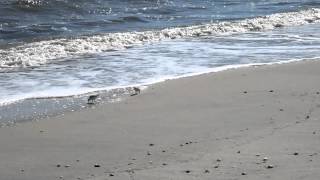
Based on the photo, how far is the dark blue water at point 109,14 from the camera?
562 inches

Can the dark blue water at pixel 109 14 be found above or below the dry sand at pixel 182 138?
above

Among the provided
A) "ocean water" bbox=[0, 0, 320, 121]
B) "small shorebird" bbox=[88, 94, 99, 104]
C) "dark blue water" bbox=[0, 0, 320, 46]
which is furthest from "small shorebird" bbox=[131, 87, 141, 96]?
"dark blue water" bbox=[0, 0, 320, 46]

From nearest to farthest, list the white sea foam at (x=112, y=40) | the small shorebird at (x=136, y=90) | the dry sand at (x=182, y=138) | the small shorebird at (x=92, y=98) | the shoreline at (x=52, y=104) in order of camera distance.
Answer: the dry sand at (x=182, y=138), the shoreline at (x=52, y=104), the small shorebird at (x=92, y=98), the small shorebird at (x=136, y=90), the white sea foam at (x=112, y=40)

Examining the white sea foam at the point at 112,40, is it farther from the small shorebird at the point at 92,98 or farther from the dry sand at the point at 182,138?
the dry sand at the point at 182,138

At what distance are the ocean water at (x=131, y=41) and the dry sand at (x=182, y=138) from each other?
85 cm

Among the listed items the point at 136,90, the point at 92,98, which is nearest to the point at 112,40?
the point at 136,90

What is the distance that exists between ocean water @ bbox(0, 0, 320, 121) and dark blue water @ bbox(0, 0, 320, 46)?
3cm

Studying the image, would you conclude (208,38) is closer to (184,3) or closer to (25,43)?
(25,43)

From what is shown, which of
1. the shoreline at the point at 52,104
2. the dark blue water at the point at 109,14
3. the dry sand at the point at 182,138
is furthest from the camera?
the dark blue water at the point at 109,14

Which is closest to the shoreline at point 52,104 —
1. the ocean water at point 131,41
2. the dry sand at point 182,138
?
the ocean water at point 131,41

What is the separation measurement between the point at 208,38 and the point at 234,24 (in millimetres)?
2368

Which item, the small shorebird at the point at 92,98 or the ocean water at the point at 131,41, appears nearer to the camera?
the small shorebird at the point at 92,98

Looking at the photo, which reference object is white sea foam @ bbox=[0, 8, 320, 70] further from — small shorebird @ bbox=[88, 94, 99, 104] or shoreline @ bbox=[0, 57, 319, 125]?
small shorebird @ bbox=[88, 94, 99, 104]

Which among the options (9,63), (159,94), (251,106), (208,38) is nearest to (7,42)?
(9,63)
